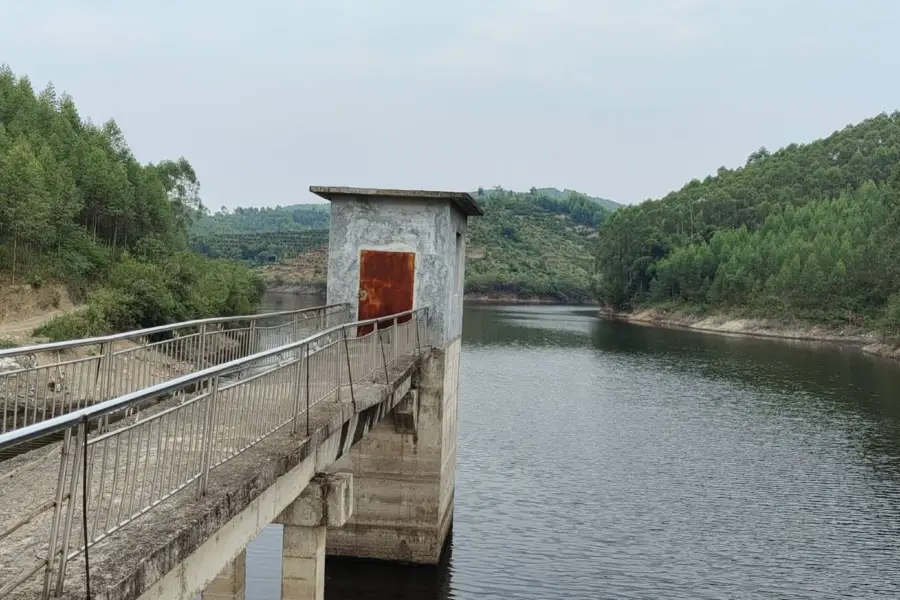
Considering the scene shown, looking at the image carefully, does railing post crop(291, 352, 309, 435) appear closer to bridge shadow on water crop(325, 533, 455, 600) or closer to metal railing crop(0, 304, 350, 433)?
metal railing crop(0, 304, 350, 433)

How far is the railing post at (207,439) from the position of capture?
6.47 metres

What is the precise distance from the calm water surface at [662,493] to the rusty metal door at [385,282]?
17.0 feet

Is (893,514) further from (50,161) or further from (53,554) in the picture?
(50,161)

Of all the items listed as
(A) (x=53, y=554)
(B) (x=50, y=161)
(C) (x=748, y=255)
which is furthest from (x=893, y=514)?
(C) (x=748, y=255)

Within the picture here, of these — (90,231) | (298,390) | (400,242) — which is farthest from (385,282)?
(90,231)

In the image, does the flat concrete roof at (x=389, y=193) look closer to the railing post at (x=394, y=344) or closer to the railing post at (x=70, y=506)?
the railing post at (x=394, y=344)

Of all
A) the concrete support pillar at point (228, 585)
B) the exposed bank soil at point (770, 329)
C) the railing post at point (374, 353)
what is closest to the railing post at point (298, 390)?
the concrete support pillar at point (228, 585)

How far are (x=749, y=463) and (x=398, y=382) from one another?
62.9ft

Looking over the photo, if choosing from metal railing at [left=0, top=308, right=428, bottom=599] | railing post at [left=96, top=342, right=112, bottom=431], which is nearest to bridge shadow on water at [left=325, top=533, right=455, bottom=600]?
metal railing at [left=0, top=308, right=428, bottom=599]

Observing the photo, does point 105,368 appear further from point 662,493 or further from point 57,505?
point 662,493

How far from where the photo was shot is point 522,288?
154 metres

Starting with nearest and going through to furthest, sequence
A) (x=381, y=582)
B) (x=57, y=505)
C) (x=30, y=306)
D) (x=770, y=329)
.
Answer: (x=57, y=505) < (x=381, y=582) < (x=30, y=306) < (x=770, y=329)

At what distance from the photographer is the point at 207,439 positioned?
6566 millimetres

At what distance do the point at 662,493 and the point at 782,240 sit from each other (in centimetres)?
9022
